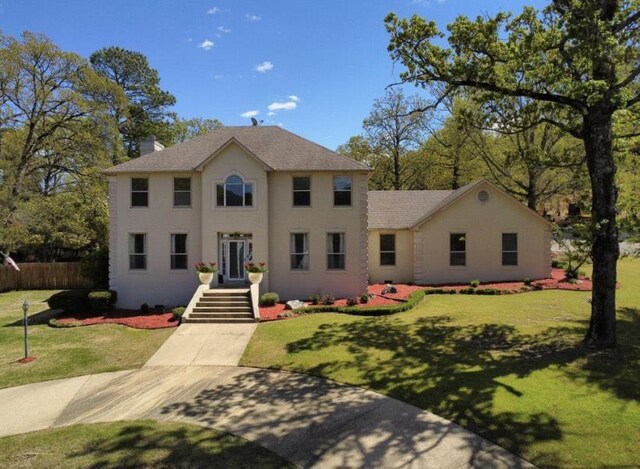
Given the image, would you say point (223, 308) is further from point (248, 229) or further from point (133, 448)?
point (133, 448)

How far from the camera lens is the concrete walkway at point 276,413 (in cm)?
644

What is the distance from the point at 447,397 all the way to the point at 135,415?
21.1 ft

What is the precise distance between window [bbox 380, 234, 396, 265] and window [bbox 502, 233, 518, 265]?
6629 mm

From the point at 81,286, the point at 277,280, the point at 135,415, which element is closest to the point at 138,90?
the point at 81,286

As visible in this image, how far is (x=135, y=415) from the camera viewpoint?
321 inches

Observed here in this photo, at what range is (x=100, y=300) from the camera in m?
18.9

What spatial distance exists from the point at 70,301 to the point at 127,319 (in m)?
3.34

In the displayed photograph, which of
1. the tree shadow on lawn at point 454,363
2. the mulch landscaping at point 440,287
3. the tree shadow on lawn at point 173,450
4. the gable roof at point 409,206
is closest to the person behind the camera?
the tree shadow on lawn at point 173,450

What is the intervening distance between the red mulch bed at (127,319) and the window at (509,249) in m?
19.1

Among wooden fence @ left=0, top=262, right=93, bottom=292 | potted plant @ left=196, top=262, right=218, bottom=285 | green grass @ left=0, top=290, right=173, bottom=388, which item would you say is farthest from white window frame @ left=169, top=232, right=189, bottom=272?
wooden fence @ left=0, top=262, right=93, bottom=292

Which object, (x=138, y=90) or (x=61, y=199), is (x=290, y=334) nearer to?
(x=61, y=199)

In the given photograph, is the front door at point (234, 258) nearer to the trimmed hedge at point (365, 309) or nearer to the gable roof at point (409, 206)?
the trimmed hedge at point (365, 309)

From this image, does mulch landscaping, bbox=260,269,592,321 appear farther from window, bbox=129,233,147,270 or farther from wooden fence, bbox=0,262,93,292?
wooden fence, bbox=0,262,93,292

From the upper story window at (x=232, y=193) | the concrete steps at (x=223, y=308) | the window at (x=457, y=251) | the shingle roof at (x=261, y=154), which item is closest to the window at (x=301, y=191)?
the shingle roof at (x=261, y=154)
